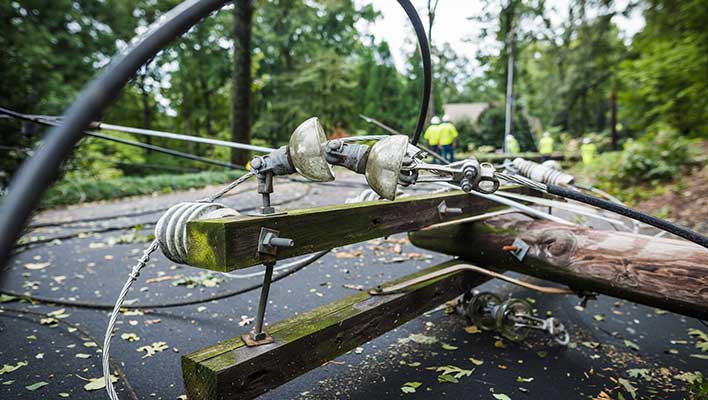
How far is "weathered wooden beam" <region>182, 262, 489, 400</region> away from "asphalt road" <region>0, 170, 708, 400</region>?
43cm

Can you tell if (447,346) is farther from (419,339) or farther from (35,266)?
(35,266)

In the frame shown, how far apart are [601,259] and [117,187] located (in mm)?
11888

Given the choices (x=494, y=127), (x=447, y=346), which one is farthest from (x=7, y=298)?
(x=494, y=127)

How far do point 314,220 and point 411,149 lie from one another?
1.62 ft

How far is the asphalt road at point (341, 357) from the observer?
214 cm

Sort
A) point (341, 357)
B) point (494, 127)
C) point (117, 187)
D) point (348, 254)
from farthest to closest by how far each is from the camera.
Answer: point (494, 127) < point (117, 187) < point (348, 254) < point (341, 357)

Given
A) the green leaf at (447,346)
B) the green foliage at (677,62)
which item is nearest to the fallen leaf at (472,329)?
the green leaf at (447,346)

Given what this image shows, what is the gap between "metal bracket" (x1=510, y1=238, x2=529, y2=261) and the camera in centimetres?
244

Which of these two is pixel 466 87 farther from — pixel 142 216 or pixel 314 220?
pixel 314 220

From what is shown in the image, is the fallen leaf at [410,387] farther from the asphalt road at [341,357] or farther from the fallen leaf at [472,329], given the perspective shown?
the fallen leaf at [472,329]

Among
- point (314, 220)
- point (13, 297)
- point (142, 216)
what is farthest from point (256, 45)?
point (314, 220)

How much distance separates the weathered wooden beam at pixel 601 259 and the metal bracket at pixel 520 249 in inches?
1.0

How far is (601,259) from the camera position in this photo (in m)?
2.10

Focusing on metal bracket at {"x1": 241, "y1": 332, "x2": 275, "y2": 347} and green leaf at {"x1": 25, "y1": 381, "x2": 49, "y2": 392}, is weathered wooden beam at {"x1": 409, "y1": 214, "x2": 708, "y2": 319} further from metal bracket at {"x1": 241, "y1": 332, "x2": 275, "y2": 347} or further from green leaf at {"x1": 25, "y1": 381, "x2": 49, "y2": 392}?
green leaf at {"x1": 25, "y1": 381, "x2": 49, "y2": 392}
